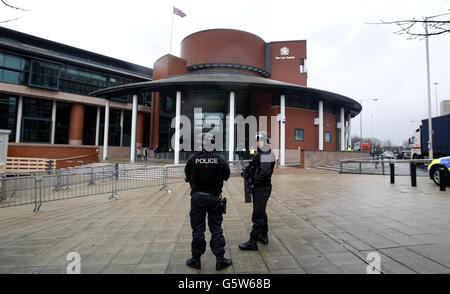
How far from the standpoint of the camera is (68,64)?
32.5 meters

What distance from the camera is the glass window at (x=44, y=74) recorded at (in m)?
29.8

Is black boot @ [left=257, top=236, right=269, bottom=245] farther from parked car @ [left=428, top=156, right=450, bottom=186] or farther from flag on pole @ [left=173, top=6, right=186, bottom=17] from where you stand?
flag on pole @ [left=173, top=6, right=186, bottom=17]

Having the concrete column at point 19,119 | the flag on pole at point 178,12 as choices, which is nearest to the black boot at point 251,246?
the flag on pole at point 178,12

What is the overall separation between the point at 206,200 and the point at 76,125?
35.1 metres

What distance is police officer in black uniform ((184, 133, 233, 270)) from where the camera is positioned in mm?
3396

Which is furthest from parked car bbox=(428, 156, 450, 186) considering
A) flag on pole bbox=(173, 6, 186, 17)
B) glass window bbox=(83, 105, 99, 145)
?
glass window bbox=(83, 105, 99, 145)

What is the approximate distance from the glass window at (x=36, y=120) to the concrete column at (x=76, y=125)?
238 centimetres

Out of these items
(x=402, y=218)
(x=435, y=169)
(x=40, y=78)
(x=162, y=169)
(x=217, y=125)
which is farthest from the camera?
(x=40, y=78)

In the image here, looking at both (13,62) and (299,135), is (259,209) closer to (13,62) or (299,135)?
(299,135)

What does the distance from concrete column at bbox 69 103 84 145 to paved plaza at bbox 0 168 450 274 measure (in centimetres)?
2755
